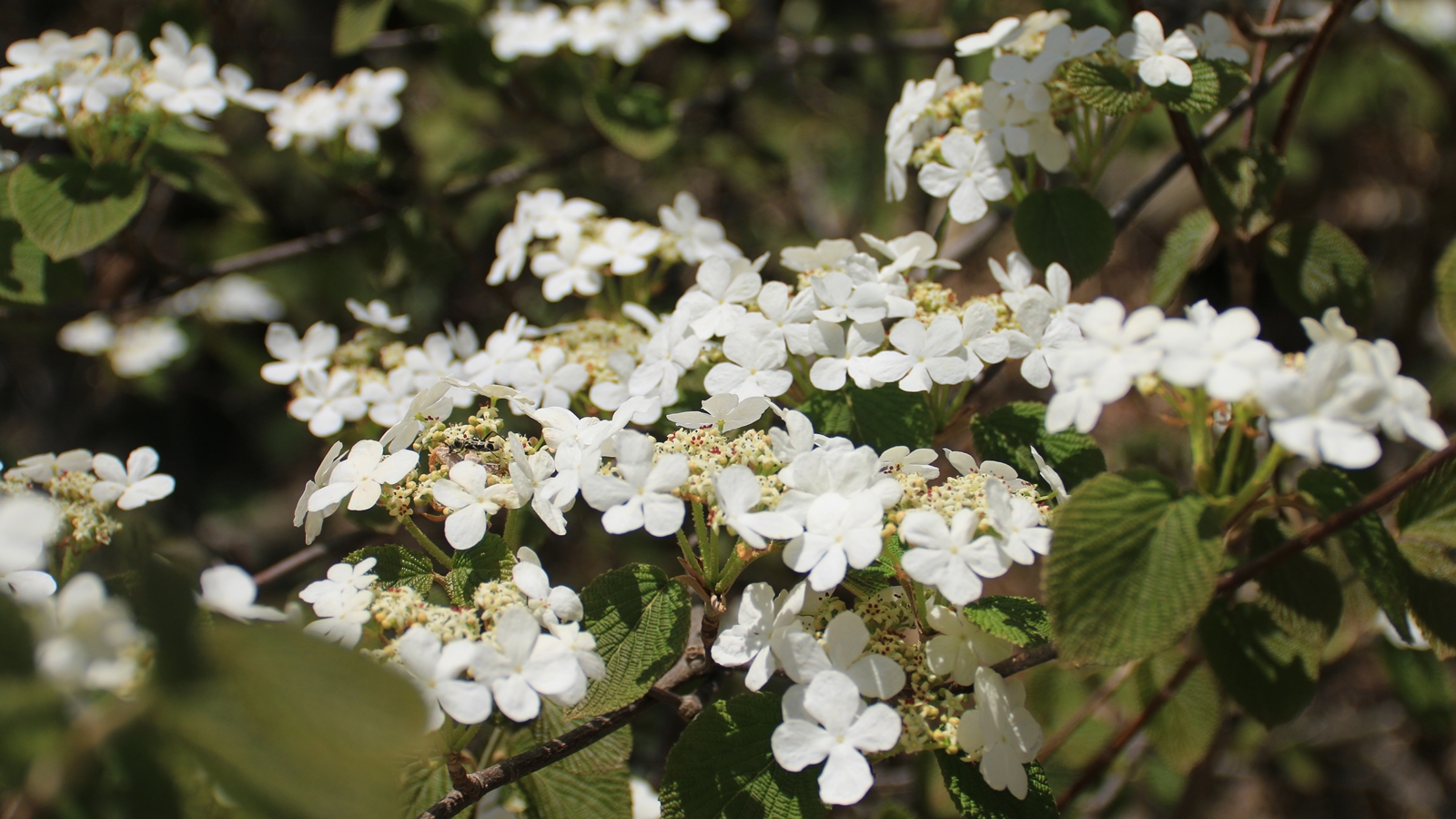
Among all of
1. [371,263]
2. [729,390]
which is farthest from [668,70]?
[729,390]

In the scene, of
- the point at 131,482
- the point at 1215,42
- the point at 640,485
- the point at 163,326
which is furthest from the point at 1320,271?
the point at 163,326

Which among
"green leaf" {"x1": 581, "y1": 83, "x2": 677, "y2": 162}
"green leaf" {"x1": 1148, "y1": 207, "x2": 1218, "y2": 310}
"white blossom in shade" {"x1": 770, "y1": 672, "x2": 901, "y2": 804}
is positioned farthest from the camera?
"green leaf" {"x1": 581, "y1": 83, "x2": 677, "y2": 162}

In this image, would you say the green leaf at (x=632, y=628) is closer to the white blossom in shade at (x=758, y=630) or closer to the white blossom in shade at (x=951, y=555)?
the white blossom in shade at (x=758, y=630)

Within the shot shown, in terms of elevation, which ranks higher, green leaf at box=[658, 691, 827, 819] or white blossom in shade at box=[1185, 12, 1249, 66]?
white blossom in shade at box=[1185, 12, 1249, 66]

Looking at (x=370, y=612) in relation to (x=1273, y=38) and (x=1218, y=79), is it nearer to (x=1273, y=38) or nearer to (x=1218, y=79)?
(x=1218, y=79)

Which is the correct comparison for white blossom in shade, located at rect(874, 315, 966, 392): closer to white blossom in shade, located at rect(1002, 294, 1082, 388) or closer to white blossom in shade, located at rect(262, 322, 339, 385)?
white blossom in shade, located at rect(1002, 294, 1082, 388)

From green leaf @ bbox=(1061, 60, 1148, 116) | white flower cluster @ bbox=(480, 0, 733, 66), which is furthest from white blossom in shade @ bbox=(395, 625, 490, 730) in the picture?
white flower cluster @ bbox=(480, 0, 733, 66)
